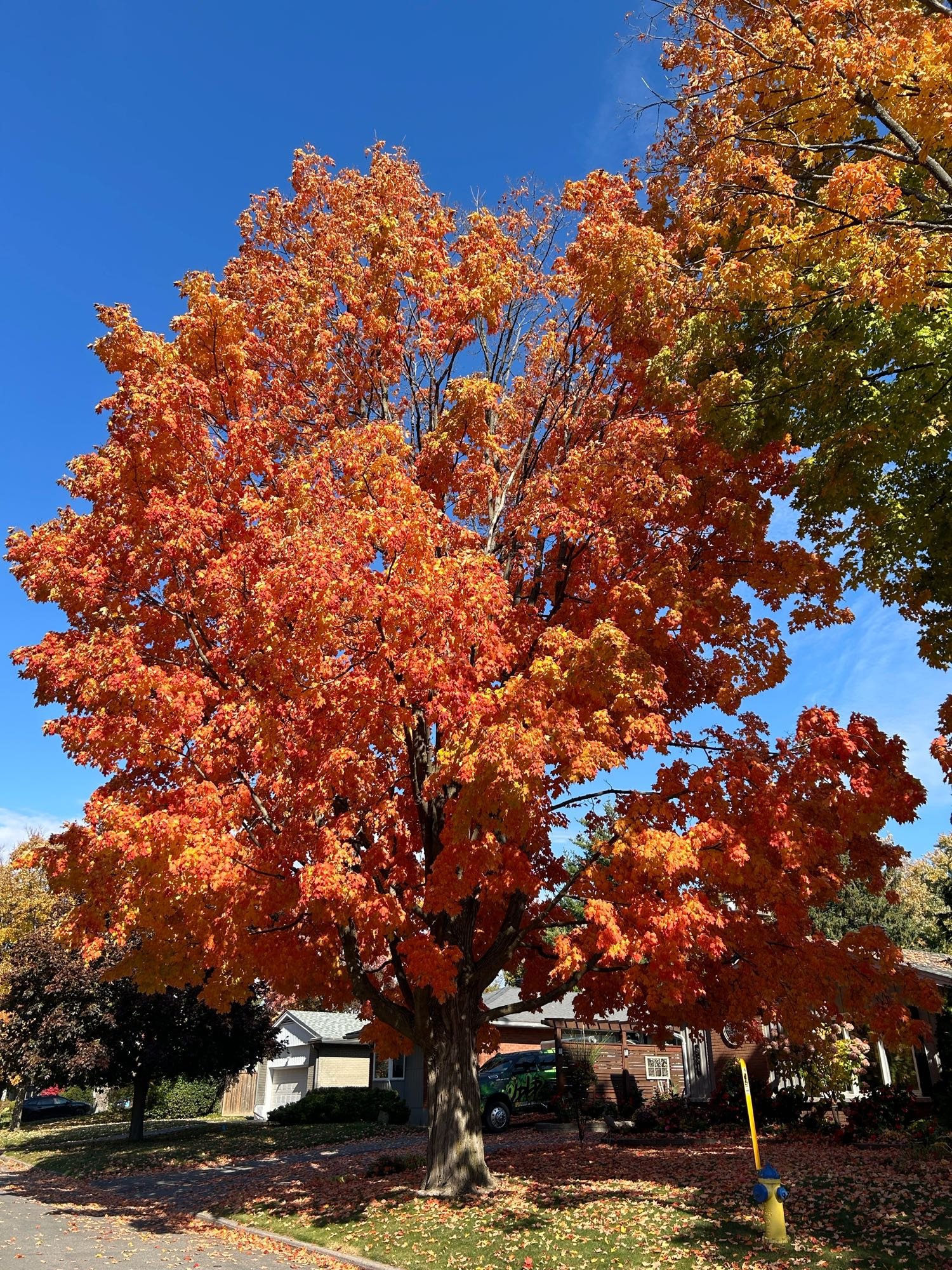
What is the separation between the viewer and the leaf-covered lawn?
8.02m

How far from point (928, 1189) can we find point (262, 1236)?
27.6 ft

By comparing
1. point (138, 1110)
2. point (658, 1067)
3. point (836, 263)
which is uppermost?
point (836, 263)

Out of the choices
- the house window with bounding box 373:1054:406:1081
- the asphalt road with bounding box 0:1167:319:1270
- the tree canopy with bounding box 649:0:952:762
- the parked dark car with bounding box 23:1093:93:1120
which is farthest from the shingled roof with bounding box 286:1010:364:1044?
the tree canopy with bounding box 649:0:952:762

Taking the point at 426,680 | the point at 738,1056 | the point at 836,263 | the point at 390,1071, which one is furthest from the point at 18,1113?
the point at 836,263

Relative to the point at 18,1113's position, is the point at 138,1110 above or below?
above

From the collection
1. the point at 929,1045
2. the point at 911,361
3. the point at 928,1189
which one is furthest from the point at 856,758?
the point at 929,1045

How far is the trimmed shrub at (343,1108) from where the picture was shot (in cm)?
2761

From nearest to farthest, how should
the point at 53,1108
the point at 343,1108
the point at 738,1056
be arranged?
the point at 738,1056
the point at 343,1108
the point at 53,1108

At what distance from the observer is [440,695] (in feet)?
32.2

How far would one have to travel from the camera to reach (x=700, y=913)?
29.5 ft

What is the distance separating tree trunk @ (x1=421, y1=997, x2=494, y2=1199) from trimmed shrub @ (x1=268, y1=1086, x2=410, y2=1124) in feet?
57.6

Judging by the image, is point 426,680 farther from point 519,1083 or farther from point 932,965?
point 932,965

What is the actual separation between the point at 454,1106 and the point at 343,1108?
1939cm

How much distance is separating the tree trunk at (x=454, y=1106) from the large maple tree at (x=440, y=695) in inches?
1.8
